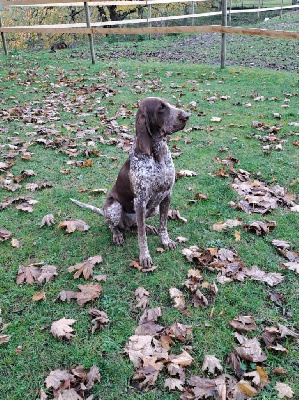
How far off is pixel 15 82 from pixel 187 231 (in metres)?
8.32

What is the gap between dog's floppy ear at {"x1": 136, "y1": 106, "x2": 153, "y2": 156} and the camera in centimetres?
313

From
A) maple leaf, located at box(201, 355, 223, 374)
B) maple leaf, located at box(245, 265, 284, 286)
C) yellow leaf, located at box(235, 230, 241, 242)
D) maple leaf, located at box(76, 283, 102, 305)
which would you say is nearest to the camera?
maple leaf, located at box(201, 355, 223, 374)

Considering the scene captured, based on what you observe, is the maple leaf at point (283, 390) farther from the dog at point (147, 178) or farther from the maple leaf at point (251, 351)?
the dog at point (147, 178)

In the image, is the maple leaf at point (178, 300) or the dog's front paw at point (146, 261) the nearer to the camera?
the maple leaf at point (178, 300)

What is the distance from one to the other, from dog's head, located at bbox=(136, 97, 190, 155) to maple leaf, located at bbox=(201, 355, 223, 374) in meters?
1.71

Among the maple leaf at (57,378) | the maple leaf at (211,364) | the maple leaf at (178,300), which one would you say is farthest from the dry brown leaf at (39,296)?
the maple leaf at (211,364)

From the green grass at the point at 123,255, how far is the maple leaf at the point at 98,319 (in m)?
0.05

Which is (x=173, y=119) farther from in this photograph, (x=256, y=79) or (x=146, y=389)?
(x=256, y=79)

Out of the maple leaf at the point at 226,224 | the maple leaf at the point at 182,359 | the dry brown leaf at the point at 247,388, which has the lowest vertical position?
the dry brown leaf at the point at 247,388

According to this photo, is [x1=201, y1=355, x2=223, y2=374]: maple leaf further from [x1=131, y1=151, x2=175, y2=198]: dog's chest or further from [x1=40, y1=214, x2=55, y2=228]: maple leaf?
[x1=40, y1=214, x2=55, y2=228]: maple leaf

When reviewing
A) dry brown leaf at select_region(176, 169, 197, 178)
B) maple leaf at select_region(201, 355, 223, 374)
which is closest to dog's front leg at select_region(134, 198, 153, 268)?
maple leaf at select_region(201, 355, 223, 374)

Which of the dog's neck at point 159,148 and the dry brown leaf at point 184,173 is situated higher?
the dog's neck at point 159,148

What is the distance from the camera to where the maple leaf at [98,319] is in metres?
2.93

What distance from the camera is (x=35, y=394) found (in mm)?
2463
